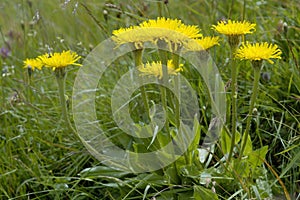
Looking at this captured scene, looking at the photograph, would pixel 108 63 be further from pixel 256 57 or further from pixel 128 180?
pixel 256 57

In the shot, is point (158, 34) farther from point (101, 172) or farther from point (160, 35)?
point (101, 172)

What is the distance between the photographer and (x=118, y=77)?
1.95 m

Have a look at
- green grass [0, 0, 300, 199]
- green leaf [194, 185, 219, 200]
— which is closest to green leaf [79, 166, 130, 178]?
green grass [0, 0, 300, 199]

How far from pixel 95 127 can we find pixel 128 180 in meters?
0.37

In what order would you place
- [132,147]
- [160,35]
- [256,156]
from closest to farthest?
[160,35] < [256,156] < [132,147]

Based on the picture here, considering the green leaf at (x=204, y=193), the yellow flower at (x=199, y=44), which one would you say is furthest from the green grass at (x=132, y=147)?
the yellow flower at (x=199, y=44)

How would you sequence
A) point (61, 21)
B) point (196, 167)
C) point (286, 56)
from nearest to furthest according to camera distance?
point (196, 167) < point (286, 56) < point (61, 21)

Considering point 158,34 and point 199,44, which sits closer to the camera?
point 158,34

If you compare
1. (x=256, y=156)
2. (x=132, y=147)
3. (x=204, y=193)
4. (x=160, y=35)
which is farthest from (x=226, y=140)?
(x=160, y=35)

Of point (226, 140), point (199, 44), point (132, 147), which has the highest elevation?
point (199, 44)

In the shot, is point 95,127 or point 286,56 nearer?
point 95,127

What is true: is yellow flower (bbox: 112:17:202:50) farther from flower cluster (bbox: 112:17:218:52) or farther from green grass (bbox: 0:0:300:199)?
green grass (bbox: 0:0:300:199)

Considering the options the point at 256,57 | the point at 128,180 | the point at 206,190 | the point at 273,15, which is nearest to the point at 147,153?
the point at 128,180

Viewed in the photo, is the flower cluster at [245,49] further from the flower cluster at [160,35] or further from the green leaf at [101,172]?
the green leaf at [101,172]
